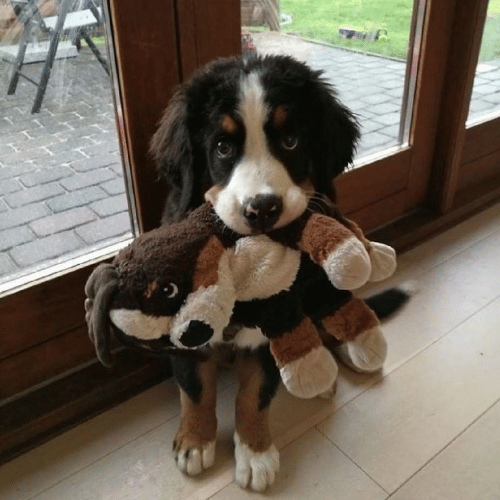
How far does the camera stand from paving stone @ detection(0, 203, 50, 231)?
135 centimetres

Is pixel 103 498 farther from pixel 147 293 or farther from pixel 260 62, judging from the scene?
pixel 260 62

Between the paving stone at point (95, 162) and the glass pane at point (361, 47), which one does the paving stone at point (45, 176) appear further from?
the glass pane at point (361, 47)

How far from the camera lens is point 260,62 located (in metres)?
1.06

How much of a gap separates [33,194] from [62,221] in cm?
10

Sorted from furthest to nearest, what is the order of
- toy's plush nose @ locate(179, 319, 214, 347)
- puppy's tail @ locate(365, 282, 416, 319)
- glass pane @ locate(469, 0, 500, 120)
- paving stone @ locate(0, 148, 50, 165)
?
glass pane @ locate(469, 0, 500, 120) → puppy's tail @ locate(365, 282, 416, 319) → paving stone @ locate(0, 148, 50, 165) → toy's plush nose @ locate(179, 319, 214, 347)

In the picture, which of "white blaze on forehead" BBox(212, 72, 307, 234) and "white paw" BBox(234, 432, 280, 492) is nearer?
"white blaze on forehead" BBox(212, 72, 307, 234)

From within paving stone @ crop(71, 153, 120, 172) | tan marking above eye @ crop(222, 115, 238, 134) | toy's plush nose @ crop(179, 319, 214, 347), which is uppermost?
tan marking above eye @ crop(222, 115, 238, 134)

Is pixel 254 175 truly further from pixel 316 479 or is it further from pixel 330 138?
pixel 316 479

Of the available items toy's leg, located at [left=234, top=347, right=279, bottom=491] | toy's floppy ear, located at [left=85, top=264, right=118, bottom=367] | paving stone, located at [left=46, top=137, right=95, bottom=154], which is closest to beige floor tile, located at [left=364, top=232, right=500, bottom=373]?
toy's leg, located at [left=234, top=347, right=279, bottom=491]

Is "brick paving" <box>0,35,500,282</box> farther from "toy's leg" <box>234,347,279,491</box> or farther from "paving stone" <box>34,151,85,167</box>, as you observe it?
"toy's leg" <box>234,347,279,491</box>

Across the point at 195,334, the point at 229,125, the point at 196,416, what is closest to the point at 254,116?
the point at 229,125

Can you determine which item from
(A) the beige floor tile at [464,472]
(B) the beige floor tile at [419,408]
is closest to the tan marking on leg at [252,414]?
(B) the beige floor tile at [419,408]

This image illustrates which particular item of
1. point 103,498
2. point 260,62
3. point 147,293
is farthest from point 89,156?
point 103,498

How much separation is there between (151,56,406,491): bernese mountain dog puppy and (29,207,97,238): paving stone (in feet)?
1.19
